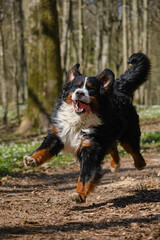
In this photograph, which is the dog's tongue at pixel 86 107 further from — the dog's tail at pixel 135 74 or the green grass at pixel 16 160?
the green grass at pixel 16 160

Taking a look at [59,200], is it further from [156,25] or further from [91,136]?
[156,25]

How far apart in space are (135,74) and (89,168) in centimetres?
253

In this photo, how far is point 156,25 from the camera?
32188 mm

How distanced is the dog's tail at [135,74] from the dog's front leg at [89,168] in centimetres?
190

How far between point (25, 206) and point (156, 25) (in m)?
30.2

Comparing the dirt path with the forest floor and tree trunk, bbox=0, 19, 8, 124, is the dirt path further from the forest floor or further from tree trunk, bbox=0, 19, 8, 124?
tree trunk, bbox=0, 19, 8, 124

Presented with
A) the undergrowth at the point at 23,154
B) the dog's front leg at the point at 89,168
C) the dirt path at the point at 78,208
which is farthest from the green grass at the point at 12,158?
the dog's front leg at the point at 89,168

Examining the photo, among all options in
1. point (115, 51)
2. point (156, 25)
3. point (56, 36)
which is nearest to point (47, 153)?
point (56, 36)

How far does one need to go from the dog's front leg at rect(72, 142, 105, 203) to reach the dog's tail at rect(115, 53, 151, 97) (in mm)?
1899

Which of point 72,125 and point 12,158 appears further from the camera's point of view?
point 12,158

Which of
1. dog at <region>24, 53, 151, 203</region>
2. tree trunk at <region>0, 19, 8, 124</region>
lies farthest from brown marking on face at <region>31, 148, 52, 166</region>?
tree trunk at <region>0, 19, 8, 124</region>

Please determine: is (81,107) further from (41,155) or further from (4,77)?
(4,77)

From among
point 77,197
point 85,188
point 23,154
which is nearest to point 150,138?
point 23,154

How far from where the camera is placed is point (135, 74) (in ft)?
21.8
